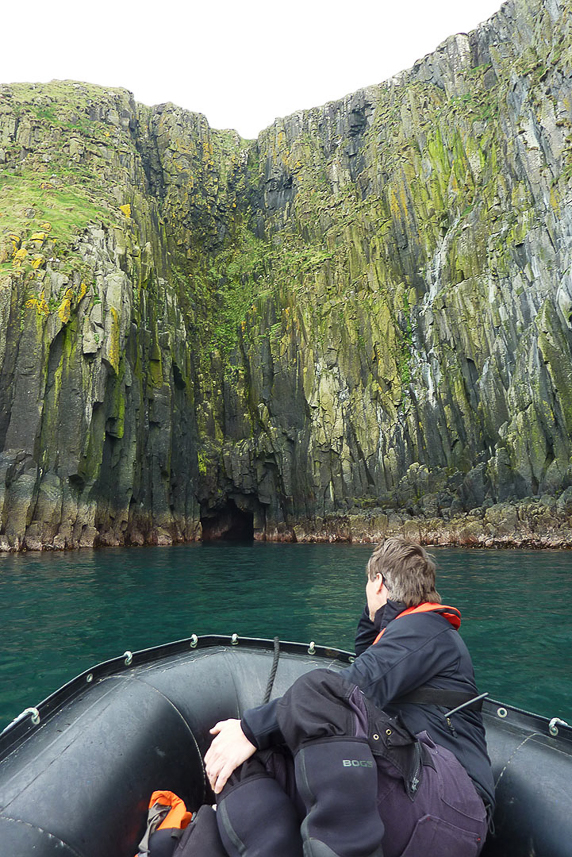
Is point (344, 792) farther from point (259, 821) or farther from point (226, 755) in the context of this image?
point (226, 755)

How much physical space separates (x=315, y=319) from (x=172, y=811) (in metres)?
45.6

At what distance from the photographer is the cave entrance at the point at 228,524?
50.0m

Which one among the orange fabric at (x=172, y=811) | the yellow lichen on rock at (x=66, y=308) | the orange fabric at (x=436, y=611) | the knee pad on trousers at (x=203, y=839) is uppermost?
the yellow lichen on rock at (x=66, y=308)

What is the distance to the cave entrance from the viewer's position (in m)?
50.0

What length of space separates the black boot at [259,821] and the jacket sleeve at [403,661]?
537 mm

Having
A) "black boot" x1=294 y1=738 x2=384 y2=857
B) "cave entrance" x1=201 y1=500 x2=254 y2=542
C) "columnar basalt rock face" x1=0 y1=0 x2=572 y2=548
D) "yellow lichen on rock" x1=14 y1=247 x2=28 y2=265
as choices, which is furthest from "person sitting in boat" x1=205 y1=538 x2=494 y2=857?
"cave entrance" x1=201 y1=500 x2=254 y2=542

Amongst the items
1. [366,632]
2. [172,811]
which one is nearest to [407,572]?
[366,632]

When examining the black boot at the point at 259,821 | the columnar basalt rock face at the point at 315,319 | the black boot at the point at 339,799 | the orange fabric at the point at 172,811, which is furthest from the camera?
the columnar basalt rock face at the point at 315,319

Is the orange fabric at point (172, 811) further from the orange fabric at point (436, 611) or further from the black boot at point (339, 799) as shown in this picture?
the orange fabric at point (436, 611)

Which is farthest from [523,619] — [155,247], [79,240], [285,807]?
[155,247]

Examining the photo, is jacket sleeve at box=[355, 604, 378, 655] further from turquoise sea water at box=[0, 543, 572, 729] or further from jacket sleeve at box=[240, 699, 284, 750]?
turquoise sea water at box=[0, 543, 572, 729]

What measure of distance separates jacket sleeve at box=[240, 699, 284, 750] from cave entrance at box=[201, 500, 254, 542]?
4751cm

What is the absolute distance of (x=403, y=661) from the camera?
2084 millimetres

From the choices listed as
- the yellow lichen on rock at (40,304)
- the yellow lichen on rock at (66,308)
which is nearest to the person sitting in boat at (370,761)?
the yellow lichen on rock at (66,308)
